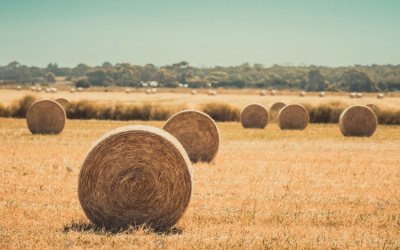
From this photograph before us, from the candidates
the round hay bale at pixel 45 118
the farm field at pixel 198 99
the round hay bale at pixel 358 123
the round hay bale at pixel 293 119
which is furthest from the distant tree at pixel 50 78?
the round hay bale at pixel 358 123

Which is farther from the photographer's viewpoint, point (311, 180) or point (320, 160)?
point (320, 160)

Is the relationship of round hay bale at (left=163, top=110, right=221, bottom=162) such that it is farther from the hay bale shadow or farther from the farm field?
the farm field

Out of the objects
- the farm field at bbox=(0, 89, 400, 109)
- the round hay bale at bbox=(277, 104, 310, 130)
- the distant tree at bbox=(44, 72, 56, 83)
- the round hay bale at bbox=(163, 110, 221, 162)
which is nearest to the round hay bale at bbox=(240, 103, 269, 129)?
the round hay bale at bbox=(277, 104, 310, 130)

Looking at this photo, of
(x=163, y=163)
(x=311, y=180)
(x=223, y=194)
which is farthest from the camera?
(x=311, y=180)

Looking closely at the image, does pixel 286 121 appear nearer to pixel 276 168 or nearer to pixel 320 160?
pixel 320 160

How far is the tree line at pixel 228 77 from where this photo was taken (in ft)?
287

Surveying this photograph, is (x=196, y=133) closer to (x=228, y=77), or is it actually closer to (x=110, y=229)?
(x=110, y=229)

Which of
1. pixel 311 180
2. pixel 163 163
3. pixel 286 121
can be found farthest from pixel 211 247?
pixel 286 121

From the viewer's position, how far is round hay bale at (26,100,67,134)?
20.4m

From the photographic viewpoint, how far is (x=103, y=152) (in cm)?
698

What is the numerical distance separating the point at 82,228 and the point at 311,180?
620 centimetres

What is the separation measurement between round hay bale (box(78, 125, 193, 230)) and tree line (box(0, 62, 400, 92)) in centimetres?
8002

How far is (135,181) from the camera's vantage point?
274 inches

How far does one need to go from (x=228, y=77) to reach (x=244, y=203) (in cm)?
11277
